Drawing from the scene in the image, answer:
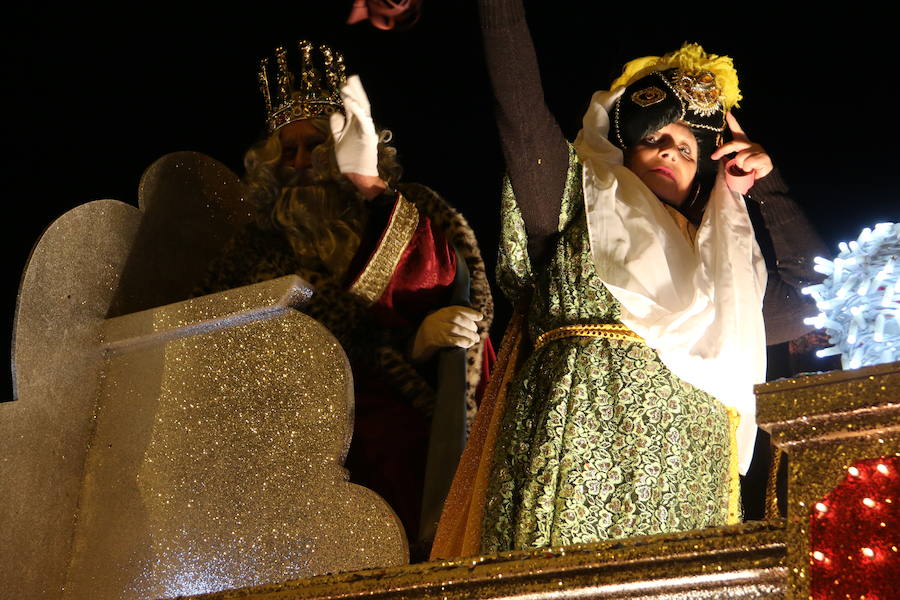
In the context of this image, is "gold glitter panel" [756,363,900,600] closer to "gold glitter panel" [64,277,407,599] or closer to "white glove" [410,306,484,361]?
"gold glitter panel" [64,277,407,599]

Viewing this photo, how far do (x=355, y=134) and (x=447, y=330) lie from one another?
0.48m

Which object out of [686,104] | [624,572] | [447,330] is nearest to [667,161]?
[686,104]

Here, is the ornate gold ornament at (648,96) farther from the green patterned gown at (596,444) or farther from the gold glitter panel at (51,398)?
the gold glitter panel at (51,398)

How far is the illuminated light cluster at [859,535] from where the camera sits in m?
1.14

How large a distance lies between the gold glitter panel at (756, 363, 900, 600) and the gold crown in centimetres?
180

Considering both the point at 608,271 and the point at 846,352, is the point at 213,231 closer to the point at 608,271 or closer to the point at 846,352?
the point at 608,271

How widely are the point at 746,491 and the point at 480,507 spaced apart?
0.89 metres

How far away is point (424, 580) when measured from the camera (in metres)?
1.45

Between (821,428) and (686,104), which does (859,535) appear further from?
(686,104)

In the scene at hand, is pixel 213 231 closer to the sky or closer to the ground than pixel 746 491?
closer to the sky

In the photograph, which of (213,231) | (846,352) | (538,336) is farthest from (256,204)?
(846,352)

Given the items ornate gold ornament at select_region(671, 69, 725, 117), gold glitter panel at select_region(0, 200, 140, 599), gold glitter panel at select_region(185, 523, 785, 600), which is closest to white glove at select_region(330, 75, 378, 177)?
gold glitter panel at select_region(0, 200, 140, 599)

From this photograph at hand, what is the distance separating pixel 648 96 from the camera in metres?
2.33

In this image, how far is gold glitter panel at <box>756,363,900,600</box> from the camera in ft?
3.88
